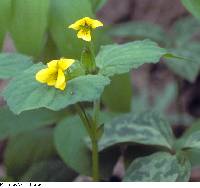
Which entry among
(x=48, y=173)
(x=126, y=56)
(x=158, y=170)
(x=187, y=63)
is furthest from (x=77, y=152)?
(x=187, y=63)

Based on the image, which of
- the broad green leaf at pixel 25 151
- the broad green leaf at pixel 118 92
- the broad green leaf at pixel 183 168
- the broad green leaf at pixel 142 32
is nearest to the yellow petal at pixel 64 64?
the broad green leaf at pixel 183 168

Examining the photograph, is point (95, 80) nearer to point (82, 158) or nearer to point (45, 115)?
point (82, 158)

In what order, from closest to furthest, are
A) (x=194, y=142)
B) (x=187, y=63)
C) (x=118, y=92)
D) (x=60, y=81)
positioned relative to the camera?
(x=60, y=81), (x=194, y=142), (x=118, y=92), (x=187, y=63)

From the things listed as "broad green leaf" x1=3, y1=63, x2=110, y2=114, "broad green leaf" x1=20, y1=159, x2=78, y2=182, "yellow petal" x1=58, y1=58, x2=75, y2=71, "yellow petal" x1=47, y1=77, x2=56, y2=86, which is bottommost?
"broad green leaf" x1=20, y1=159, x2=78, y2=182

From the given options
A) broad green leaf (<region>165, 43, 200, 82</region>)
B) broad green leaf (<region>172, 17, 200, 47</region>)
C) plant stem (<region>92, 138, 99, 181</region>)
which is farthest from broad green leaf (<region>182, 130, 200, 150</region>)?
broad green leaf (<region>172, 17, 200, 47</region>)

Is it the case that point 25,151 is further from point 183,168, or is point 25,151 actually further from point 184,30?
point 184,30

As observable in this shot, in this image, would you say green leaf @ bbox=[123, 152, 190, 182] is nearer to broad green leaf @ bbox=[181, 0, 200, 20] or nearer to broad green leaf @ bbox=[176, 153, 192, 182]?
broad green leaf @ bbox=[176, 153, 192, 182]

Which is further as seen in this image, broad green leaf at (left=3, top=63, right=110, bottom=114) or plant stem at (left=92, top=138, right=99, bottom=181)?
plant stem at (left=92, top=138, right=99, bottom=181)
